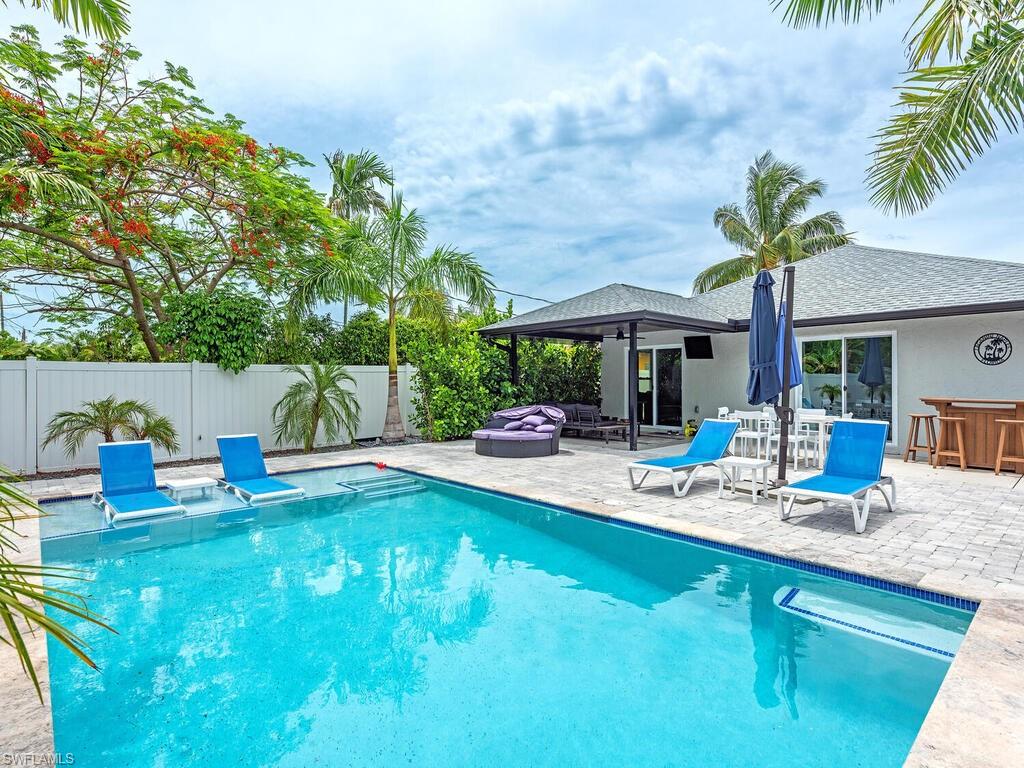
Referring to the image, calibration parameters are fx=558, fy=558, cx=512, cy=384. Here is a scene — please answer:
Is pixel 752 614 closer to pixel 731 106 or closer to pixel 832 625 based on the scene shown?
pixel 832 625

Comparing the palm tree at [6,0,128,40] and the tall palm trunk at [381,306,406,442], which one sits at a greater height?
the palm tree at [6,0,128,40]

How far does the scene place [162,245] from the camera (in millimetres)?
13273

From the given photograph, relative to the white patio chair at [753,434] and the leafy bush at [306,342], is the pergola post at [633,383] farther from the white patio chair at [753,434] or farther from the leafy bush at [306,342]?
the leafy bush at [306,342]

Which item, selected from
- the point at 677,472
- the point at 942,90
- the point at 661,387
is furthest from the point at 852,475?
the point at 661,387

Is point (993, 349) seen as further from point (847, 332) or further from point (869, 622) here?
point (869, 622)

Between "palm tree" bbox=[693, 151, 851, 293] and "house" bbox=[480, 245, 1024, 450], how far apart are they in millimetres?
10618

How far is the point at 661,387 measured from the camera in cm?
1648

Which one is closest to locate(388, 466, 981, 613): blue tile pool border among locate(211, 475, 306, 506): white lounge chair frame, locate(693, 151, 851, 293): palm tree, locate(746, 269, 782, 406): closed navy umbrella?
locate(746, 269, 782, 406): closed navy umbrella

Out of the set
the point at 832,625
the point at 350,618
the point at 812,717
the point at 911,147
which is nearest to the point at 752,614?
the point at 832,625

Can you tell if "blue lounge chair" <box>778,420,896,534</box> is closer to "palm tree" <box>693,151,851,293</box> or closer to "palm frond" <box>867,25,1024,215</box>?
"palm frond" <box>867,25,1024,215</box>

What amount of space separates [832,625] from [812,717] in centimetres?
120

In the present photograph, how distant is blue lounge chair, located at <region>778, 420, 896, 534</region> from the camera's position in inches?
246

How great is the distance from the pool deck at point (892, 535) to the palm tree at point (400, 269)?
3.39 metres

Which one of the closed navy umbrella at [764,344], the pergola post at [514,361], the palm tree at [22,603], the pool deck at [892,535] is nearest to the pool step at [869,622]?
the pool deck at [892,535]
